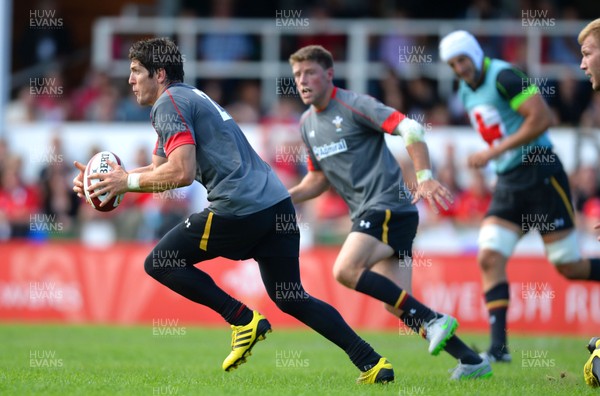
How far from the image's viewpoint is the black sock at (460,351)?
7781mm

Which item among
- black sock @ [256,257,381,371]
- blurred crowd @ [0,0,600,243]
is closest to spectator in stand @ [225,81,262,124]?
blurred crowd @ [0,0,600,243]

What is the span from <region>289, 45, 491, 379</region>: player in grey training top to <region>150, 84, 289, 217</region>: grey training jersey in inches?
45.4

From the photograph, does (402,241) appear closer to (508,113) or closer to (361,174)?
(361,174)

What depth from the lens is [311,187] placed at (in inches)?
337

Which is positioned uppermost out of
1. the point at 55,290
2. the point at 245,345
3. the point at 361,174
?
the point at 361,174

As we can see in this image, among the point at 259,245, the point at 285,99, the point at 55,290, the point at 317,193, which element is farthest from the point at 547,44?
the point at 259,245

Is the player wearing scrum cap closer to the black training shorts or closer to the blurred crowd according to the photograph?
the black training shorts

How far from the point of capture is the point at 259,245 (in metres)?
7.22

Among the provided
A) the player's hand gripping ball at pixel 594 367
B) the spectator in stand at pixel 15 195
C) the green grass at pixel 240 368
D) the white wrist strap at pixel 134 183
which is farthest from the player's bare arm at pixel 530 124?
the spectator in stand at pixel 15 195

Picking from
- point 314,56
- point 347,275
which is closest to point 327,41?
point 314,56

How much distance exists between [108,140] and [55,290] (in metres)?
3.48

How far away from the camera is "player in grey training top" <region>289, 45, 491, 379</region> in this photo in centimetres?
765

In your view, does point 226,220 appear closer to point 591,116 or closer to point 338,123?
point 338,123

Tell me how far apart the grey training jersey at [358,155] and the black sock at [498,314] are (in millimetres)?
1950
